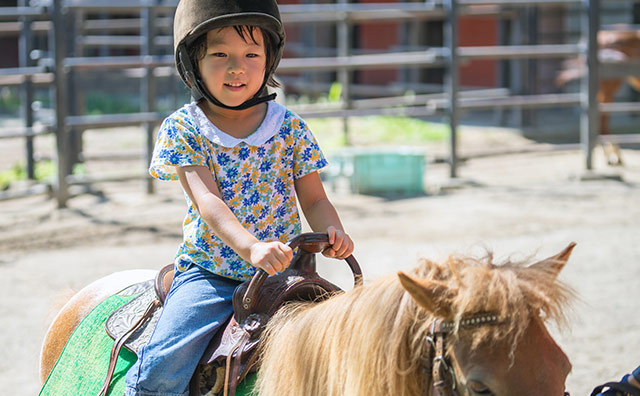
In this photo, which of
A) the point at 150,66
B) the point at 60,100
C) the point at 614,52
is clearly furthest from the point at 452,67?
the point at 60,100

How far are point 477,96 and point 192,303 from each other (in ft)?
34.3

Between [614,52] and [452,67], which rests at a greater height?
[614,52]

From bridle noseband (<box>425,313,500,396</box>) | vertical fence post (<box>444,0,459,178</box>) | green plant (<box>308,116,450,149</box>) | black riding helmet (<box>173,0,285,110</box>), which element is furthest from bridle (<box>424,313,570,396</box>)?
green plant (<box>308,116,450,149</box>)

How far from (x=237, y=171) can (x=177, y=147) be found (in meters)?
0.15

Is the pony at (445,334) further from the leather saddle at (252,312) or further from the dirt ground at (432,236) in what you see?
the dirt ground at (432,236)

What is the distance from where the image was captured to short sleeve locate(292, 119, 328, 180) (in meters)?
2.13

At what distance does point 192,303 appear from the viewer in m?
1.92

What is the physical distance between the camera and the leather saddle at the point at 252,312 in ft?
5.99

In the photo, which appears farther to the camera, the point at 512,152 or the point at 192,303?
the point at 512,152

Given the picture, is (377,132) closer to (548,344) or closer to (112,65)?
(112,65)

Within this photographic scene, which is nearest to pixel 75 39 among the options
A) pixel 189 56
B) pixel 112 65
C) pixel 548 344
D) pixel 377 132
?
pixel 112 65

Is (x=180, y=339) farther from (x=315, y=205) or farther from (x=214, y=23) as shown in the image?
(x=214, y=23)

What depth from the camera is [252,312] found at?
1889 mm

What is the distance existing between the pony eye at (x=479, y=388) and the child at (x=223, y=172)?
23.3 inches
